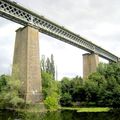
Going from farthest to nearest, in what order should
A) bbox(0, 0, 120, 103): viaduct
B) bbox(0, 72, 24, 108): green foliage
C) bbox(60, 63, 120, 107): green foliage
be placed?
bbox(60, 63, 120, 107): green foliage
bbox(0, 0, 120, 103): viaduct
bbox(0, 72, 24, 108): green foliage

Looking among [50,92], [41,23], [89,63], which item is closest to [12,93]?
[50,92]

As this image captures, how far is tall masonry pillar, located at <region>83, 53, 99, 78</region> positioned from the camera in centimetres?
7018

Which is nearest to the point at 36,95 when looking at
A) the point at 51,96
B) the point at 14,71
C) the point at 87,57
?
the point at 51,96

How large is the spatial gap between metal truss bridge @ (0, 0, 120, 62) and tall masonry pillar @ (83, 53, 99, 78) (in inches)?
75.9

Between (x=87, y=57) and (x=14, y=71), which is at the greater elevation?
(x=87, y=57)

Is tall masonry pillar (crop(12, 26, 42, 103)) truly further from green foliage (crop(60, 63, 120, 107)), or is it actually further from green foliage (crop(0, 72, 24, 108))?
green foliage (crop(60, 63, 120, 107))

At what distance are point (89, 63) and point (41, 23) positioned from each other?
1076 inches

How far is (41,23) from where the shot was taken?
1937 inches

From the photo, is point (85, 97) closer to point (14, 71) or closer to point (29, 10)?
point (14, 71)

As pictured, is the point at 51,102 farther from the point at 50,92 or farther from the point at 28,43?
the point at 28,43

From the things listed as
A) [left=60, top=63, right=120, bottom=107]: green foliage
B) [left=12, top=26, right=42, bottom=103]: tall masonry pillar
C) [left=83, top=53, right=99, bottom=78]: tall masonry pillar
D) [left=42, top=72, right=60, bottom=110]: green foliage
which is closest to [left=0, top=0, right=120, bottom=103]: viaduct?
[left=12, top=26, right=42, bottom=103]: tall masonry pillar

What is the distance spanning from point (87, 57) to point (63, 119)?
46.1 meters

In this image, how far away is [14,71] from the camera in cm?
4450

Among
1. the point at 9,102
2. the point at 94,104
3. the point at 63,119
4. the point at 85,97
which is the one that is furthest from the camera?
the point at 85,97
